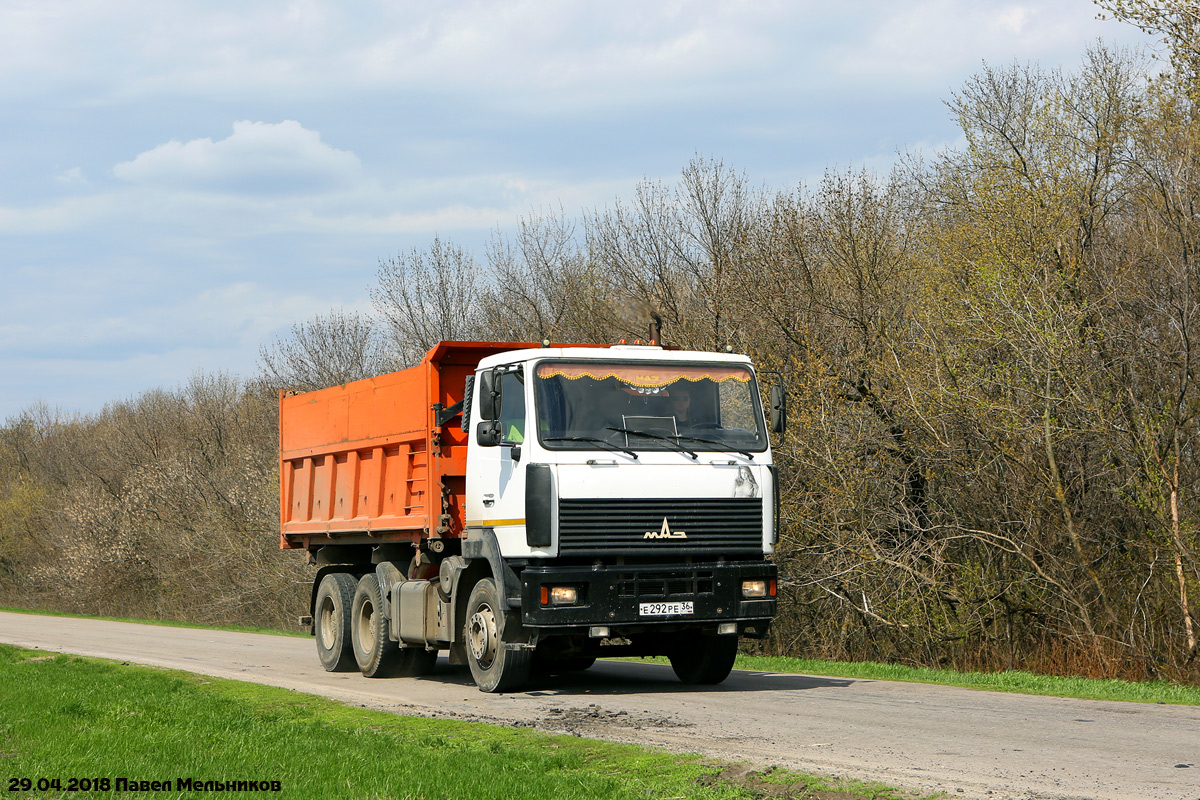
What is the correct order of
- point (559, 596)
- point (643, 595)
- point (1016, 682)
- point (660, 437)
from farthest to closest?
point (1016, 682), point (660, 437), point (643, 595), point (559, 596)

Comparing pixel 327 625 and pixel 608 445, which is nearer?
pixel 608 445

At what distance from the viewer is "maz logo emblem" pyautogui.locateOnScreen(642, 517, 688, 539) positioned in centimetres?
1166

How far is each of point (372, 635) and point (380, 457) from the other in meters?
2.21

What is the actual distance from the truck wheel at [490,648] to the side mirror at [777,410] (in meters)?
3.14

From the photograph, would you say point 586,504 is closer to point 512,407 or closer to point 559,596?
point 559,596

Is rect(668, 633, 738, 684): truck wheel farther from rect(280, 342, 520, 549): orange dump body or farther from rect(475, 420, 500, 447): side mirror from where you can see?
rect(475, 420, 500, 447): side mirror

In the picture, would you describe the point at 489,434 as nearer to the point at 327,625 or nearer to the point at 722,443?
the point at 722,443

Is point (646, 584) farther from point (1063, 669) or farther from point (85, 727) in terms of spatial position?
point (1063, 669)

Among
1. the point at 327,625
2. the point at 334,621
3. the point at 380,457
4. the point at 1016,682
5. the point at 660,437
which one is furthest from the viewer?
the point at 327,625

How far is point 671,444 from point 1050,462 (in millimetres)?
6710

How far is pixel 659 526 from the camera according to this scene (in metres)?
11.7

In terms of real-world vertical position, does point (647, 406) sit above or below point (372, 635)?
above

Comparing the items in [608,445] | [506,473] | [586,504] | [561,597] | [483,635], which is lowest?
[483,635]

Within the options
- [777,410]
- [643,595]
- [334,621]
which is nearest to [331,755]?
[643,595]
